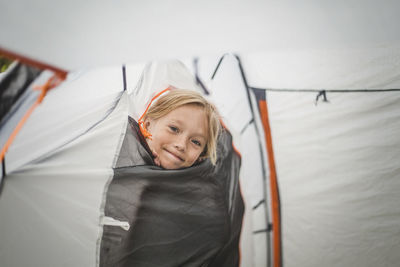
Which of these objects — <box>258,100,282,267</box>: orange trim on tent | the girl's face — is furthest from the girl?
<box>258,100,282,267</box>: orange trim on tent

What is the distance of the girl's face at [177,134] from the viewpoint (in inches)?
25.0

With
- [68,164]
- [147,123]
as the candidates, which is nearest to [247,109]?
[147,123]

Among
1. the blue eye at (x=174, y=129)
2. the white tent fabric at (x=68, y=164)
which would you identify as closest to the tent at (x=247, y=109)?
the white tent fabric at (x=68, y=164)

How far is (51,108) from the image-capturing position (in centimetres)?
59

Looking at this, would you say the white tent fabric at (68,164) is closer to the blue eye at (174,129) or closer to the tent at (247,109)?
the tent at (247,109)

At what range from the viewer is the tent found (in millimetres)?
580

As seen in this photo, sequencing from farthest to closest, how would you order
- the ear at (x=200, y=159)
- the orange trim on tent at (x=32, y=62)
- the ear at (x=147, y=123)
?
the ear at (x=200, y=159) < the ear at (x=147, y=123) < the orange trim on tent at (x=32, y=62)

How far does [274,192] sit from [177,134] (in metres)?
0.55

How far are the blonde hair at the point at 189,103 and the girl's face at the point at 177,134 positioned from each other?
13mm

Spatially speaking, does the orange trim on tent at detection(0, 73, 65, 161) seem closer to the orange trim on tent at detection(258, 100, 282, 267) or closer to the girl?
the girl

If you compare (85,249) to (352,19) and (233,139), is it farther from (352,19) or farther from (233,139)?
(352,19)

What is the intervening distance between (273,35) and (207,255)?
0.87 m

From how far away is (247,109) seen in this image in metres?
0.85

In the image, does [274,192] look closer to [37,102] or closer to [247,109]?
[247,109]
